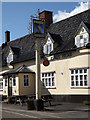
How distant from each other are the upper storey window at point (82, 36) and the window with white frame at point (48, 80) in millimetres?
4850

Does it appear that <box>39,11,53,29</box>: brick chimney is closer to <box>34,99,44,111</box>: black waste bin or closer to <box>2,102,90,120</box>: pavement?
<box>34,99,44,111</box>: black waste bin

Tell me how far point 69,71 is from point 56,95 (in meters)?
3.23

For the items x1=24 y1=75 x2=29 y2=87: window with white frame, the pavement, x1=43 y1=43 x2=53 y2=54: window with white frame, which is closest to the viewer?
the pavement

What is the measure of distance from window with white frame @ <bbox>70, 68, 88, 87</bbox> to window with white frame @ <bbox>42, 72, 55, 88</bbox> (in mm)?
3101

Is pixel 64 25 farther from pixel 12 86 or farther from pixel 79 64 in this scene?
pixel 12 86

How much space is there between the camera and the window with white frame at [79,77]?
2166 cm

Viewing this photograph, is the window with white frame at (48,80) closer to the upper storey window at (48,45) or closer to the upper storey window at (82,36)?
the upper storey window at (48,45)

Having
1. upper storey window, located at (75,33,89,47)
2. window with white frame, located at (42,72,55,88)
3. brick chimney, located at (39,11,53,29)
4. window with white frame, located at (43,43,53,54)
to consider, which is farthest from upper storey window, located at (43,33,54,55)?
brick chimney, located at (39,11,53,29)

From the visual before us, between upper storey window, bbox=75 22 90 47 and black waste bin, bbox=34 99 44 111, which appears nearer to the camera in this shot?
black waste bin, bbox=34 99 44 111

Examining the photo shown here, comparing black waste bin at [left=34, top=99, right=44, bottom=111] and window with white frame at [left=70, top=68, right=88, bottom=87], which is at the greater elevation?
window with white frame at [left=70, top=68, right=88, bottom=87]

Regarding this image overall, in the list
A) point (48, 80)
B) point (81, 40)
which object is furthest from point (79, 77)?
point (48, 80)

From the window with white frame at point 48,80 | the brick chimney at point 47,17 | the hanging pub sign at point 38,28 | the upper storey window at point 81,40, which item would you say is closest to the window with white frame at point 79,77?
the upper storey window at point 81,40

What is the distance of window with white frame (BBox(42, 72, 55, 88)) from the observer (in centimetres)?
2560

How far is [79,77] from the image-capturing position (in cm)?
2222
